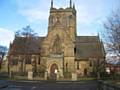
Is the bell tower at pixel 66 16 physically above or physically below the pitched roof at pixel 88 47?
above

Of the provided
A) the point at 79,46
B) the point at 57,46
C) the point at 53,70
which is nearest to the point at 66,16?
the point at 79,46

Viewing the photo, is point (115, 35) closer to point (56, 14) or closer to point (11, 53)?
point (11, 53)

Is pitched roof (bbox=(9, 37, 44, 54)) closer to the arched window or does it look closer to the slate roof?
the slate roof

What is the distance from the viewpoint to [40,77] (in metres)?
75.0

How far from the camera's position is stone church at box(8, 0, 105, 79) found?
263 feet

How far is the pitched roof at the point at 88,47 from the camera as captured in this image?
87.9m

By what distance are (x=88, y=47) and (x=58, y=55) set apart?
14.8 m

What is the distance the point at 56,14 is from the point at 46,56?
21.0 meters

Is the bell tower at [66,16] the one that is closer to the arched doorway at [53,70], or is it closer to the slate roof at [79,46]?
the slate roof at [79,46]

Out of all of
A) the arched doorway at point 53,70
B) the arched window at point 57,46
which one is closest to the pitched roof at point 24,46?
the arched window at point 57,46

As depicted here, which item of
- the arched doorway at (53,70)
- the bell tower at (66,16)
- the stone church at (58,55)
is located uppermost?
the bell tower at (66,16)

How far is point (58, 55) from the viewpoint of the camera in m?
80.6

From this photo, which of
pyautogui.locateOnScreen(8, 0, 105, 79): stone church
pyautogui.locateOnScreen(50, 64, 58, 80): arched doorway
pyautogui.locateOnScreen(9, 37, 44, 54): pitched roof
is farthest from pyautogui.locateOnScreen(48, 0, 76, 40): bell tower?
pyautogui.locateOnScreen(50, 64, 58, 80): arched doorway

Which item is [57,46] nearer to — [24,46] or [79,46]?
[24,46]
